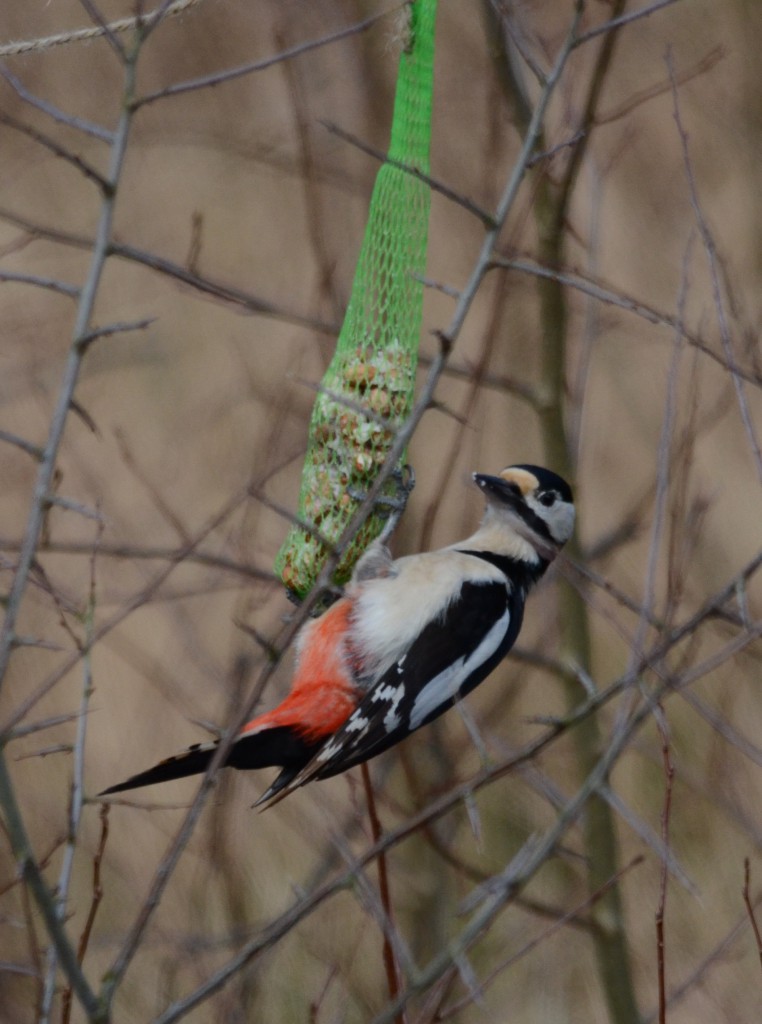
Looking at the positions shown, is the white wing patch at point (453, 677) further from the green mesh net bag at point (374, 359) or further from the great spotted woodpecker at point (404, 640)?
the green mesh net bag at point (374, 359)

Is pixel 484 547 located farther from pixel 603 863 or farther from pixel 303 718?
pixel 603 863

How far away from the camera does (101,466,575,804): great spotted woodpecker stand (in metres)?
2.77

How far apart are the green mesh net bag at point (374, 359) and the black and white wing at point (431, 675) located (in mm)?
271

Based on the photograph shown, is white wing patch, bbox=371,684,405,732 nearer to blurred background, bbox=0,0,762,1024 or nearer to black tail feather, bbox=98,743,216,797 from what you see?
black tail feather, bbox=98,743,216,797

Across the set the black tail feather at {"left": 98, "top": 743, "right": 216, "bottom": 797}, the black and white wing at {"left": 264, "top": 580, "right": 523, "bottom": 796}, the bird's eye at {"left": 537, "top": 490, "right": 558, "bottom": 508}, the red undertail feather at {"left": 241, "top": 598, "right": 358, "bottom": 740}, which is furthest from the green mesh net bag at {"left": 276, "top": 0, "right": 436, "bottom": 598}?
the black tail feather at {"left": 98, "top": 743, "right": 216, "bottom": 797}

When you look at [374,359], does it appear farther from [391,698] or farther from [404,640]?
[391,698]

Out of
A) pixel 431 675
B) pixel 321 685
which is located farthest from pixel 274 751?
pixel 431 675

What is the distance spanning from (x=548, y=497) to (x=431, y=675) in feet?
1.79

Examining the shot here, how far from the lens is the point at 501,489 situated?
124 inches

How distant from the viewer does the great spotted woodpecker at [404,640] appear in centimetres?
277

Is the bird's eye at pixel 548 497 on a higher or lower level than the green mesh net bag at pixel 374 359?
lower

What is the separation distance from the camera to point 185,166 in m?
7.85

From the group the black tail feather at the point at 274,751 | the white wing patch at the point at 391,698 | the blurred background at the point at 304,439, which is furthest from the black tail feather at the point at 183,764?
the blurred background at the point at 304,439

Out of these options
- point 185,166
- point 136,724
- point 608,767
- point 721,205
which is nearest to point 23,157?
point 185,166
